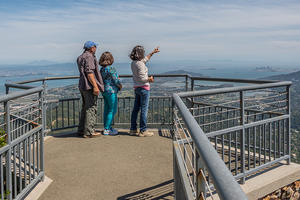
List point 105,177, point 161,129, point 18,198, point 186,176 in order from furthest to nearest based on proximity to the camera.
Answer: point 161,129
point 105,177
point 18,198
point 186,176

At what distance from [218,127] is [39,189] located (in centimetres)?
359

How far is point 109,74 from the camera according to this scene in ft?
20.5

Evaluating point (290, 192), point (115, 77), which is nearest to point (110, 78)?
point (115, 77)

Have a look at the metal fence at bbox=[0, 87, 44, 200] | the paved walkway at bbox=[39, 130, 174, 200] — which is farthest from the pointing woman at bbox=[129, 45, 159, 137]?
the metal fence at bbox=[0, 87, 44, 200]

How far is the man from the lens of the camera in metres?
5.79

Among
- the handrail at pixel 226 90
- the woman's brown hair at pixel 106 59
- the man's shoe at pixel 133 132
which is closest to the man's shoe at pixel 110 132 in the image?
the man's shoe at pixel 133 132

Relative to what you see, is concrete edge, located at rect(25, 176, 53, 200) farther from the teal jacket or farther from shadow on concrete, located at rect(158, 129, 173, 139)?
shadow on concrete, located at rect(158, 129, 173, 139)

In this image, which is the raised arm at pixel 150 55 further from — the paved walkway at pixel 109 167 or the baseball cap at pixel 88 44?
the paved walkway at pixel 109 167

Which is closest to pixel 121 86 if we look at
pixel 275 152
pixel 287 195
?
pixel 275 152

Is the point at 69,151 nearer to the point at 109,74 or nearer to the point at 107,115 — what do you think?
the point at 107,115

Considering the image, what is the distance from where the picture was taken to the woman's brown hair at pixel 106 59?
6.14 meters

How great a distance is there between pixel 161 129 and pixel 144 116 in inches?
44.4

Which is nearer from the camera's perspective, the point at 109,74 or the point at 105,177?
the point at 105,177

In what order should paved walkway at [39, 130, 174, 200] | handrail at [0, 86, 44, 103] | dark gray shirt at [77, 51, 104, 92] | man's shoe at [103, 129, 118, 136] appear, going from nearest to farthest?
handrail at [0, 86, 44, 103] < paved walkway at [39, 130, 174, 200] < dark gray shirt at [77, 51, 104, 92] < man's shoe at [103, 129, 118, 136]
